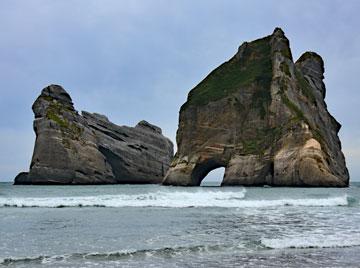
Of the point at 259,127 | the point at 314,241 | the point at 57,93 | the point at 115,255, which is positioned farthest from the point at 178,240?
the point at 57,93

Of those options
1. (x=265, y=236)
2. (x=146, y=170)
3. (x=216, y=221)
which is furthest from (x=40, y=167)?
(x=265, y=236)

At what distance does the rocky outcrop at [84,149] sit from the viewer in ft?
242

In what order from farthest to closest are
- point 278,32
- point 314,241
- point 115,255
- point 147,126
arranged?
point 147,126 → point 278,32 → point 314,241 → point 115,255

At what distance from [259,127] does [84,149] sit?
29.0 meters

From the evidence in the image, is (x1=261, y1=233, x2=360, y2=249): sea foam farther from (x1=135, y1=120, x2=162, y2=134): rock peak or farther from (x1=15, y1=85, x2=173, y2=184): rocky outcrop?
(x1=135, y1=120, x2=162, y2=134): rock peak

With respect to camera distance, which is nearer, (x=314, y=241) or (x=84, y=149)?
(x=314, y=241)

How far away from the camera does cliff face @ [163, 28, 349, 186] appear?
5956cm

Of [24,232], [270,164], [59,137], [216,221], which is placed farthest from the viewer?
[59,137]

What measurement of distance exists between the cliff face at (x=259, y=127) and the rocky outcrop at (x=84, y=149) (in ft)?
46.2

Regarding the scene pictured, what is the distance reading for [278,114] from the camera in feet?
219

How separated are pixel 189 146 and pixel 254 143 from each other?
34.0 ft

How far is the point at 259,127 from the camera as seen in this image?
69.6 meters

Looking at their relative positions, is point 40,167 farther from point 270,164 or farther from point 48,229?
point 48,229

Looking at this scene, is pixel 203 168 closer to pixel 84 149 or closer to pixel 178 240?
pixel 84 149
